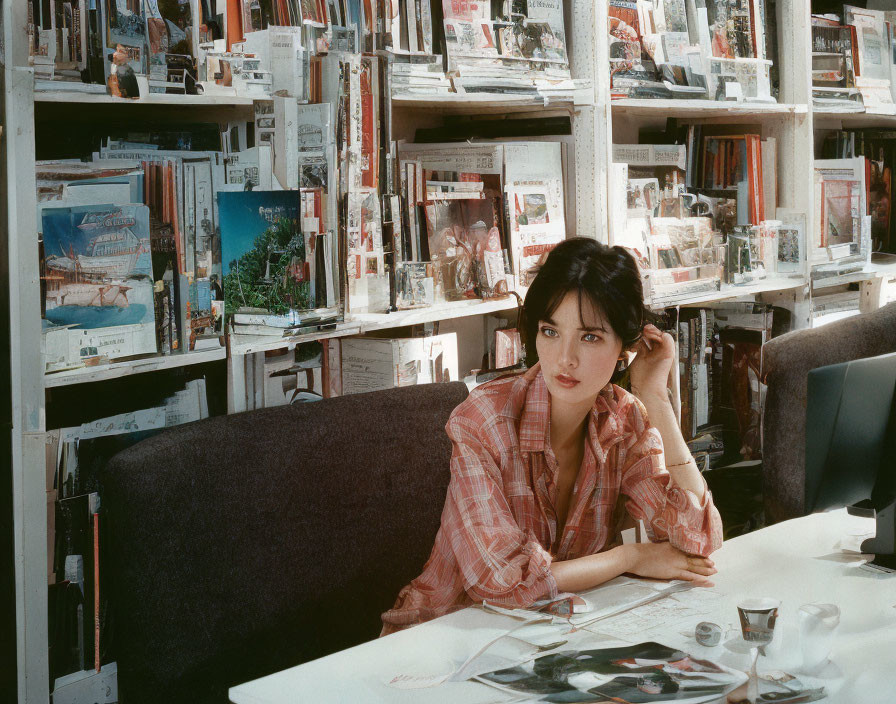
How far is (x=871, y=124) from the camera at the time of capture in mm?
3889

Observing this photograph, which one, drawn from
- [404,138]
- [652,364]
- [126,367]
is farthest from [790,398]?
[126,367]

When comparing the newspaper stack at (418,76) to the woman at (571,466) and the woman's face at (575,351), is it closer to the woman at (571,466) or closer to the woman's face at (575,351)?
the woman at (571,466)

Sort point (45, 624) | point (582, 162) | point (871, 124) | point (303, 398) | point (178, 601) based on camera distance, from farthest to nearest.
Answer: point (871, 124) → point (582, 162) → point (303, 398) → point (45, 624) → point (178, 601)

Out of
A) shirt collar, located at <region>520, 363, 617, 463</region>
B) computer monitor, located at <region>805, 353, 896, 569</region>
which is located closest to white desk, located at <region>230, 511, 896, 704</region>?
computer monitor, located at <region>805, 353, 896, 569</region>

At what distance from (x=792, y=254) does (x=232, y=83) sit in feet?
6.45

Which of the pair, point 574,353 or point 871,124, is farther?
point 871,124

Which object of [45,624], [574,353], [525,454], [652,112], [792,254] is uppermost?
[652,112]

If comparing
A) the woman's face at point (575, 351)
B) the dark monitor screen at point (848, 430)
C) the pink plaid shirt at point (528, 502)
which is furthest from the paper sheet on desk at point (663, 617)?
the woman's face at point (575, 351)

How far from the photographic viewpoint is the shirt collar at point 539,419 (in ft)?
5.57

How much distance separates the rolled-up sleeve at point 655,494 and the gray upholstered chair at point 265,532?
1.18 ft

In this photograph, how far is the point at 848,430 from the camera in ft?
5.03

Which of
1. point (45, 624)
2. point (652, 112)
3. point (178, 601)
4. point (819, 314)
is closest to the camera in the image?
point (178, 601)

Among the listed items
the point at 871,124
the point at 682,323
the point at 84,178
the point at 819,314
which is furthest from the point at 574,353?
the point at 871,124

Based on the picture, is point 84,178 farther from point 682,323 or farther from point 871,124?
point 871,124
